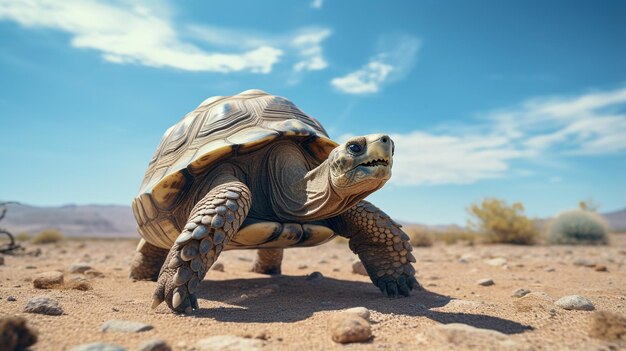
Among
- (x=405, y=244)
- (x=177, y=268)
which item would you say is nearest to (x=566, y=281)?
(x=405, y=244)

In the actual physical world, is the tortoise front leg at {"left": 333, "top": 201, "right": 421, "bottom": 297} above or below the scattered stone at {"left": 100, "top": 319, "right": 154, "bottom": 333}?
above

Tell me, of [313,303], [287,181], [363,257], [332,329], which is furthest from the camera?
[363,257]

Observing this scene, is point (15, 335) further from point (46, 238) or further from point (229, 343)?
point (46, 238)

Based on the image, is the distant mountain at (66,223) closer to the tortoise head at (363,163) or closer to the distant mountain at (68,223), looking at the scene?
the distant mountain at (68,223)

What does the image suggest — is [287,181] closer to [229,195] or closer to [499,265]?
[229,195]

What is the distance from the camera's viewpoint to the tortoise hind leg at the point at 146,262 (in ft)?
19.3

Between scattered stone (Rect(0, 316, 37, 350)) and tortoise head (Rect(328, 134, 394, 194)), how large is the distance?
89.2 inches

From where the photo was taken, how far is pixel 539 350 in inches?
87.4

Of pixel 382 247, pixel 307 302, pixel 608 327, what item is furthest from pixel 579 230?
pixel 608 327

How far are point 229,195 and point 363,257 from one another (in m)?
1.85

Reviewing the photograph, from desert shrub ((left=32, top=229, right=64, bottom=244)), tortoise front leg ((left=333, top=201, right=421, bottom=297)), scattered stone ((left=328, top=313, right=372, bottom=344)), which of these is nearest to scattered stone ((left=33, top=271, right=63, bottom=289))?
tortoise front leg ((left=333, top=201, right=421, bottom=297))

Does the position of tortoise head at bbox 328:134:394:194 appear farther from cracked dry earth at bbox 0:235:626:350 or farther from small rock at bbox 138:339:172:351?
small rock at bbox 138:339:172:351

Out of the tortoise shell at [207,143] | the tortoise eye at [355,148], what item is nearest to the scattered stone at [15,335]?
the tortoise shell at [207,143]

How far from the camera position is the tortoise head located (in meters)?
3.25
